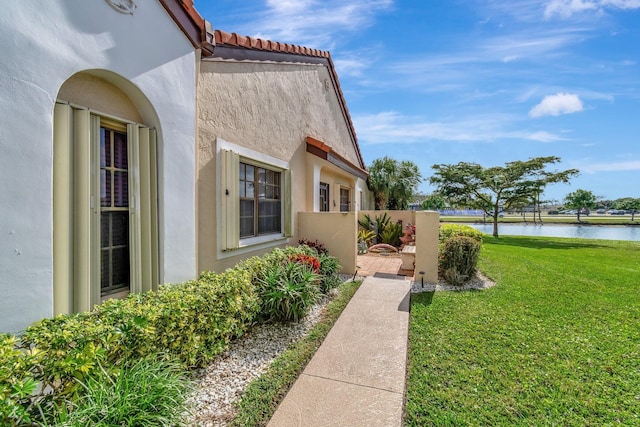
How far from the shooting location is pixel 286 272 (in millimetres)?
6152

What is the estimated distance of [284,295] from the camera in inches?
216

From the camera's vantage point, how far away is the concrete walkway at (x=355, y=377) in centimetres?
321

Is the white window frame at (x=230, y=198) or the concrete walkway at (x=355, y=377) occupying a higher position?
the white window frame at (x=230, y=198)

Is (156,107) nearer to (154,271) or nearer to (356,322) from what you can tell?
(154,271)

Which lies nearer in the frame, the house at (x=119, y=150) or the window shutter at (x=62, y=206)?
the house at (x=119, y=150)

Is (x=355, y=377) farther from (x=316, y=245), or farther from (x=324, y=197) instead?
(x=324, y=197)

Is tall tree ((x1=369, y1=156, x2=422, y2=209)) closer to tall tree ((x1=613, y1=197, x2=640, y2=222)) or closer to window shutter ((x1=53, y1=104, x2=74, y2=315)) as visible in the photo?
window shutter ((x1=53, y1=104, x2=74, y2=315))

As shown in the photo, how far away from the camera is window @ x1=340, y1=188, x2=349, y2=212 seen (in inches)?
632

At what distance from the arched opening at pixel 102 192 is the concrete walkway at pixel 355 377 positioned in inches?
112

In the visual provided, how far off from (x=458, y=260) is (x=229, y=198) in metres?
6.97

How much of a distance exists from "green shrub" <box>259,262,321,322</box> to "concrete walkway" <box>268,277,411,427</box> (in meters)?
0.80

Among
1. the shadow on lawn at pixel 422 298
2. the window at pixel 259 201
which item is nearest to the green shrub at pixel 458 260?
the shadow on lawn at pixel 422 298

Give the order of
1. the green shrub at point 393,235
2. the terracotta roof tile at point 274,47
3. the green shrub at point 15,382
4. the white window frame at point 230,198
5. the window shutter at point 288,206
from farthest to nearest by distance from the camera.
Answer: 1. the green shrub at point 393,235
2. the window shutter at point 288,206
3. the terracotta roof tile at point 274,47
4. the white window frame at point 230,198
5. the green shrub at point 15,382

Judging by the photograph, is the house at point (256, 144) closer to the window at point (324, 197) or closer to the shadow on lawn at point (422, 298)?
the window at point (324, 197)
